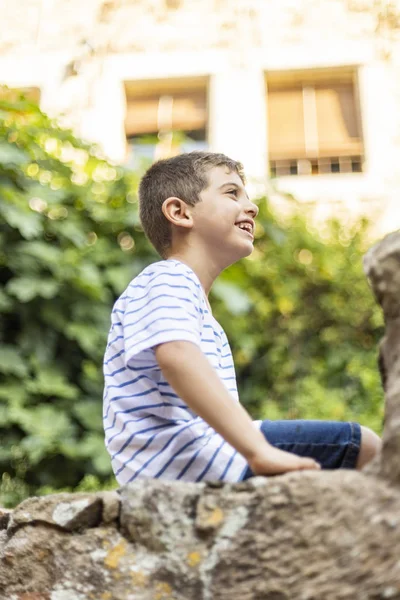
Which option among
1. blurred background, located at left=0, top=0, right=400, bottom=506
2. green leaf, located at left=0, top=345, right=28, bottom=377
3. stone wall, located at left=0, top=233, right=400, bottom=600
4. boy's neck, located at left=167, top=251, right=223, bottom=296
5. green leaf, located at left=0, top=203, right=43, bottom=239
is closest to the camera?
stone wall, located at left=0, top=233, right=400, bottom=600

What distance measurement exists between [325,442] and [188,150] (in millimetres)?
4805

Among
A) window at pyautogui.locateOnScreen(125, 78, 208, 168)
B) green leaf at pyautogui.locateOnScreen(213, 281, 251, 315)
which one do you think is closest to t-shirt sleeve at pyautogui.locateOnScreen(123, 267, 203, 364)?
green leaf at pyautogui.locateOnScreen(213, 281, 251, 315)

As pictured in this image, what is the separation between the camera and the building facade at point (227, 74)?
6.86m

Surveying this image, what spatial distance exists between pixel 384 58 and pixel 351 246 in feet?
7.01

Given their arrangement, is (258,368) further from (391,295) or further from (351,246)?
(391,295)

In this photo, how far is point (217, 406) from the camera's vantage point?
142cm

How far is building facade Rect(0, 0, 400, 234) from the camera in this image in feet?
22.5

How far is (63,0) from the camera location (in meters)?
7.37

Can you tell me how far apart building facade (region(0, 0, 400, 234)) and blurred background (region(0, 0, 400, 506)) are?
2 cm

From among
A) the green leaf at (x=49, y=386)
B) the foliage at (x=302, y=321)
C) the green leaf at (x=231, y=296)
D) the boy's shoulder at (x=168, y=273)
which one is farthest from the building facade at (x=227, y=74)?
the boy's shoulder at (x=168, y=273)

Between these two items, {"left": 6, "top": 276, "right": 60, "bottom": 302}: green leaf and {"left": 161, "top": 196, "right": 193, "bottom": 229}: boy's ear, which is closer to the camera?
{"left": 161, "top": 196, "right": 193, "bottom": 229}: boy's ear

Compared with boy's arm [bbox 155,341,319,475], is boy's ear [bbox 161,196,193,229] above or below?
above

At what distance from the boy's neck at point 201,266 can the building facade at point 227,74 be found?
484 cm

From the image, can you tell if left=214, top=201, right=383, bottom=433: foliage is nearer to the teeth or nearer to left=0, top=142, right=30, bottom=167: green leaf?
left=0, top=142, right=30, bottom=167: green leaf
